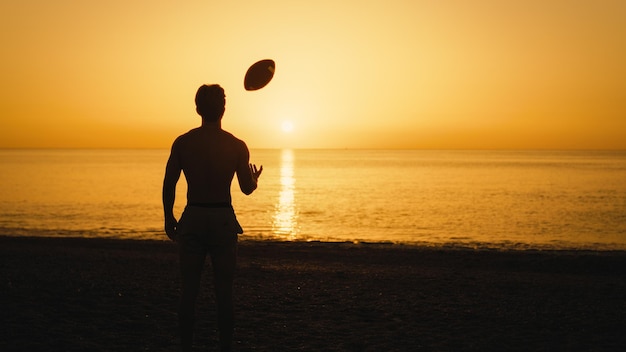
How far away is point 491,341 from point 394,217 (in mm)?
31826

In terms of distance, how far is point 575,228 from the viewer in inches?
1353

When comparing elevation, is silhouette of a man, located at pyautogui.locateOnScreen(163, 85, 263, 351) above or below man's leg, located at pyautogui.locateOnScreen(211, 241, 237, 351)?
above

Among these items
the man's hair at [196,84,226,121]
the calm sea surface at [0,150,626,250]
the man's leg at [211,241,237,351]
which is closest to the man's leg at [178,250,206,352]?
the man's leg at [211,241,237,351]

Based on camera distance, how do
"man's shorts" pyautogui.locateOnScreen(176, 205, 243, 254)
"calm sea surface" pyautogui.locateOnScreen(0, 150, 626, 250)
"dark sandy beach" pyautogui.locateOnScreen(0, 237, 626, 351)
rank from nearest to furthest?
"man's shorts" pyautogui.locateOnScreen(176, 205, 243, 254) < "dark sandy beach" pyautogui.locateOnScreen(0, 237, 626, 351) < "calm sea surface" pyautogui.locateOnScreen(0, 150, 626, 250)

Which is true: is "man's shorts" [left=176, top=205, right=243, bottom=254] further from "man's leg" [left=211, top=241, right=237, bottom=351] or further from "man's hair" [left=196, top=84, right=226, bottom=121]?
"man's hair" [left=196, top=84, right=226, bottom=121]

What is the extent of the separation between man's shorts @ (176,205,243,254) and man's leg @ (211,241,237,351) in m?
0.09

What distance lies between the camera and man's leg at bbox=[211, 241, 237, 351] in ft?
19.0

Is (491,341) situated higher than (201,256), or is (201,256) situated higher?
(201,256)

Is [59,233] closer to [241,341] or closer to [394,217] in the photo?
[394,217]

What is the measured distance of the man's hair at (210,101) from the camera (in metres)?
5.79

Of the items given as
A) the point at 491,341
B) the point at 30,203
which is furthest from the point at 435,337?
the point at 30,203

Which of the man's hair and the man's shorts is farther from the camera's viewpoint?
the man's hair

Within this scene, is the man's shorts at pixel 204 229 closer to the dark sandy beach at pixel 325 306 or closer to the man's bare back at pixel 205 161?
the man's bare back at pixel 205 161

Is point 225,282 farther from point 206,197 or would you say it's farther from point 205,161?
point 205,161
